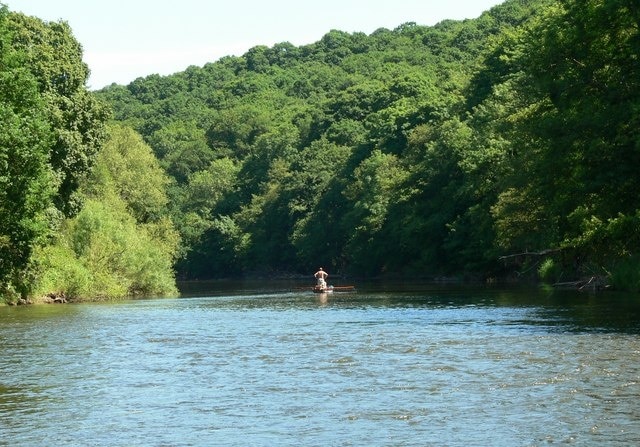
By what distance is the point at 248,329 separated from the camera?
1657 inches

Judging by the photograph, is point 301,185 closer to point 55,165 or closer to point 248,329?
point 55,165

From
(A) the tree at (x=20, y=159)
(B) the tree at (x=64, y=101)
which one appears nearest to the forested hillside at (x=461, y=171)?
(A) the tree at (x=20, y=159)

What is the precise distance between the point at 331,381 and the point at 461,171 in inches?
2996

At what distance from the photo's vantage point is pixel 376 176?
122m

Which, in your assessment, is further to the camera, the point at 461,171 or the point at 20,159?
the point at 461,171

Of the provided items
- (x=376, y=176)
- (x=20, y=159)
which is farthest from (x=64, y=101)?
(x=376, y=176)

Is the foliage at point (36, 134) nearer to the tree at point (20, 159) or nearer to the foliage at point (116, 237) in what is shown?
the tree at point (20, 159)

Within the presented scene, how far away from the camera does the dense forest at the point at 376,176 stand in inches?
1891

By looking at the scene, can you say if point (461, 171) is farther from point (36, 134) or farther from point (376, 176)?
point (36, 134)

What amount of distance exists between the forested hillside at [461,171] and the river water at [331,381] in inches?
297

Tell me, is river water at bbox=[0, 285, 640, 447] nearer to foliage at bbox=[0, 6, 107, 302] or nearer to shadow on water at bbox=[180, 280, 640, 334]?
shadow on water at bbox=[180, 280, 640, 334]

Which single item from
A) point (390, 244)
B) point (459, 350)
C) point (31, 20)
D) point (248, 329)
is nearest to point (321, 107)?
point (390, 244)

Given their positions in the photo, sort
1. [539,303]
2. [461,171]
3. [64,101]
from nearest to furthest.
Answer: [539,303] < [64,101] < [461,171]

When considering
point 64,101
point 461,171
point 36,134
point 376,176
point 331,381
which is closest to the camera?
point 331,381
